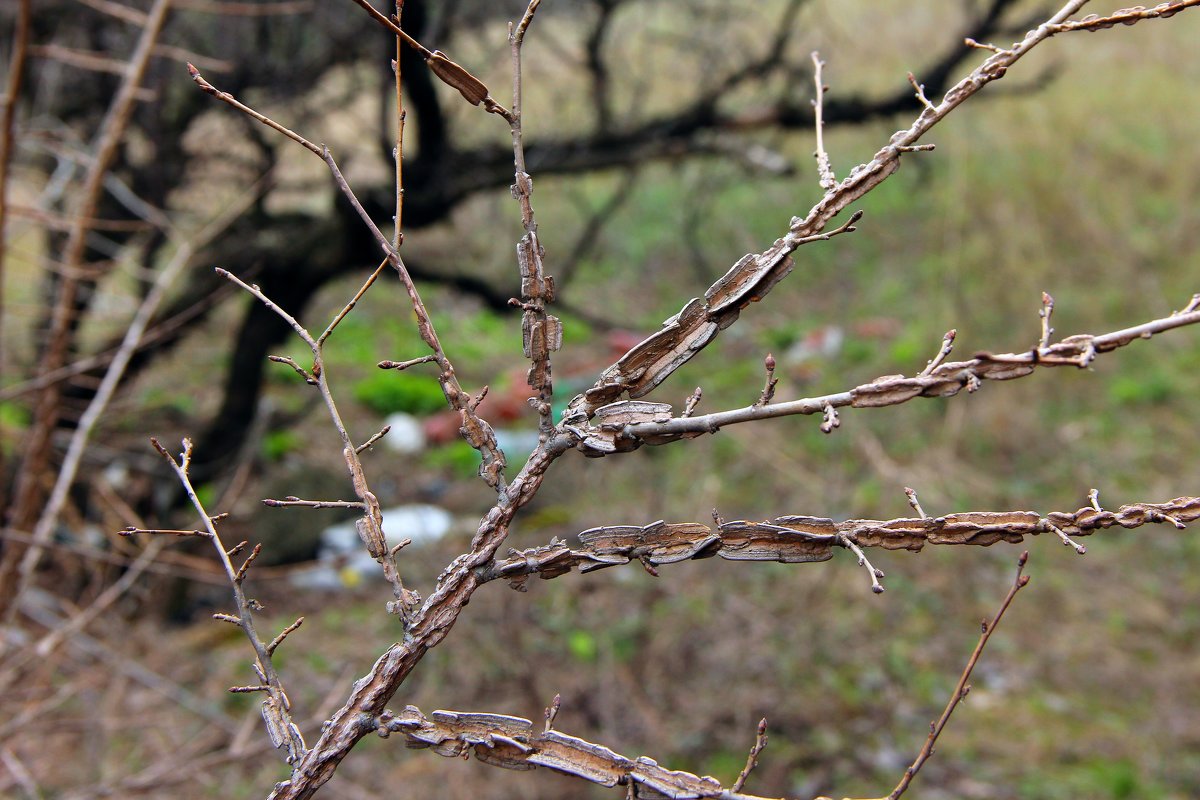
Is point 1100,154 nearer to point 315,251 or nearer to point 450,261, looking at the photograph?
point 450,261

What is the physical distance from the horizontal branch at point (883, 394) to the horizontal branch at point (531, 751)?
9.1 inches

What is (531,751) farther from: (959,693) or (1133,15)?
(1133,15)

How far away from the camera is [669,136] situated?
5.62 meters

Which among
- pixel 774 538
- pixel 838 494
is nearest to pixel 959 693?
pixel 774 538

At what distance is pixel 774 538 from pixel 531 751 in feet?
0.83

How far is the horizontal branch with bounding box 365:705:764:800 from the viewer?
72cm

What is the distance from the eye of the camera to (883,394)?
711 mm

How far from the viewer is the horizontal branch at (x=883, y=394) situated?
0.64 m

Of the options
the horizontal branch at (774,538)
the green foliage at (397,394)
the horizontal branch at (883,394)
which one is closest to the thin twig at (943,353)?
the horizontal branch at (883,394)

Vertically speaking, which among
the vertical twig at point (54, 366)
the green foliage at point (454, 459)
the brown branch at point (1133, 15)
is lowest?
the green foliage at point (454, 459)

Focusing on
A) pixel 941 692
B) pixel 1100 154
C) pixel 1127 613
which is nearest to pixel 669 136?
pixel 941 692

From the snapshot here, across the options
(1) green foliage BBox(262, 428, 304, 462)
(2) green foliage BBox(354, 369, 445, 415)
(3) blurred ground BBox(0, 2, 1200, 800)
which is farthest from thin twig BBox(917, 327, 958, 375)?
(2) green foliage BBox(354, 369, 445, 415)

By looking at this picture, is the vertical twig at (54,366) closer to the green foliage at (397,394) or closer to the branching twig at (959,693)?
the branching twig at (959,693)

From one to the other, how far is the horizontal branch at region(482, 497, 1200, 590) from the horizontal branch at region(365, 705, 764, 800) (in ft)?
0.38
